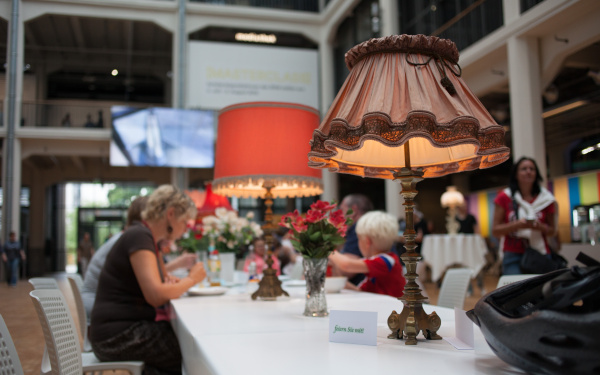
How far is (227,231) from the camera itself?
2877 mm

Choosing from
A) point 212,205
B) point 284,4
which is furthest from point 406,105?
point 284,4

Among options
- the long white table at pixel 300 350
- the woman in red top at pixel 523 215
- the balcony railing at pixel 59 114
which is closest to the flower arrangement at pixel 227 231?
the long white table at pixel 300 350

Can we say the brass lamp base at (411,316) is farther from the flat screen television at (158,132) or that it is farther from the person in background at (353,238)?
the flat screen television at (158,132)

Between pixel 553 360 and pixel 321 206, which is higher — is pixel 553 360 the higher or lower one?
the lower one

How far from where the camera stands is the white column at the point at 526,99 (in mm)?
6152

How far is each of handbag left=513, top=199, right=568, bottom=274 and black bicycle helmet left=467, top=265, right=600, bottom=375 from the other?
6.42 ft

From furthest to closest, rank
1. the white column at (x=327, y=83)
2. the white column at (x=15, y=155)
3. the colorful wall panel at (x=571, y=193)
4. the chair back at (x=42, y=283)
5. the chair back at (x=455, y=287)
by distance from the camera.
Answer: the white column at (x=327, y=83)
the white column at (x=15, y=155)
the colorful wall panel at (x=571, y=193)
the chair back at (x=455, y=287)
the chair back at (x=42, y=283)

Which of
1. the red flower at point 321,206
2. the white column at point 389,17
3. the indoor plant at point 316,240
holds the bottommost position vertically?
the indoor plant at point 316,240

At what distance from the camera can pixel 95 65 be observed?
15.2m

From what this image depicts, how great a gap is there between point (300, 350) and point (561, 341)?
1.66ft

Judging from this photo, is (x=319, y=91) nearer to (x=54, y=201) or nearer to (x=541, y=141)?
(x=541, y=141)

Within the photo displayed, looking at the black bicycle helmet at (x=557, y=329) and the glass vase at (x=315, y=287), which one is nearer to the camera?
the black bicycle helmet at (x=557, y=329)

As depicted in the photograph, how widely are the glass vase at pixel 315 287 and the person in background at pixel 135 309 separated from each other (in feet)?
1.99

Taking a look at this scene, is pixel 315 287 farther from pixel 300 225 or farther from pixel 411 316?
pixel 411 316
